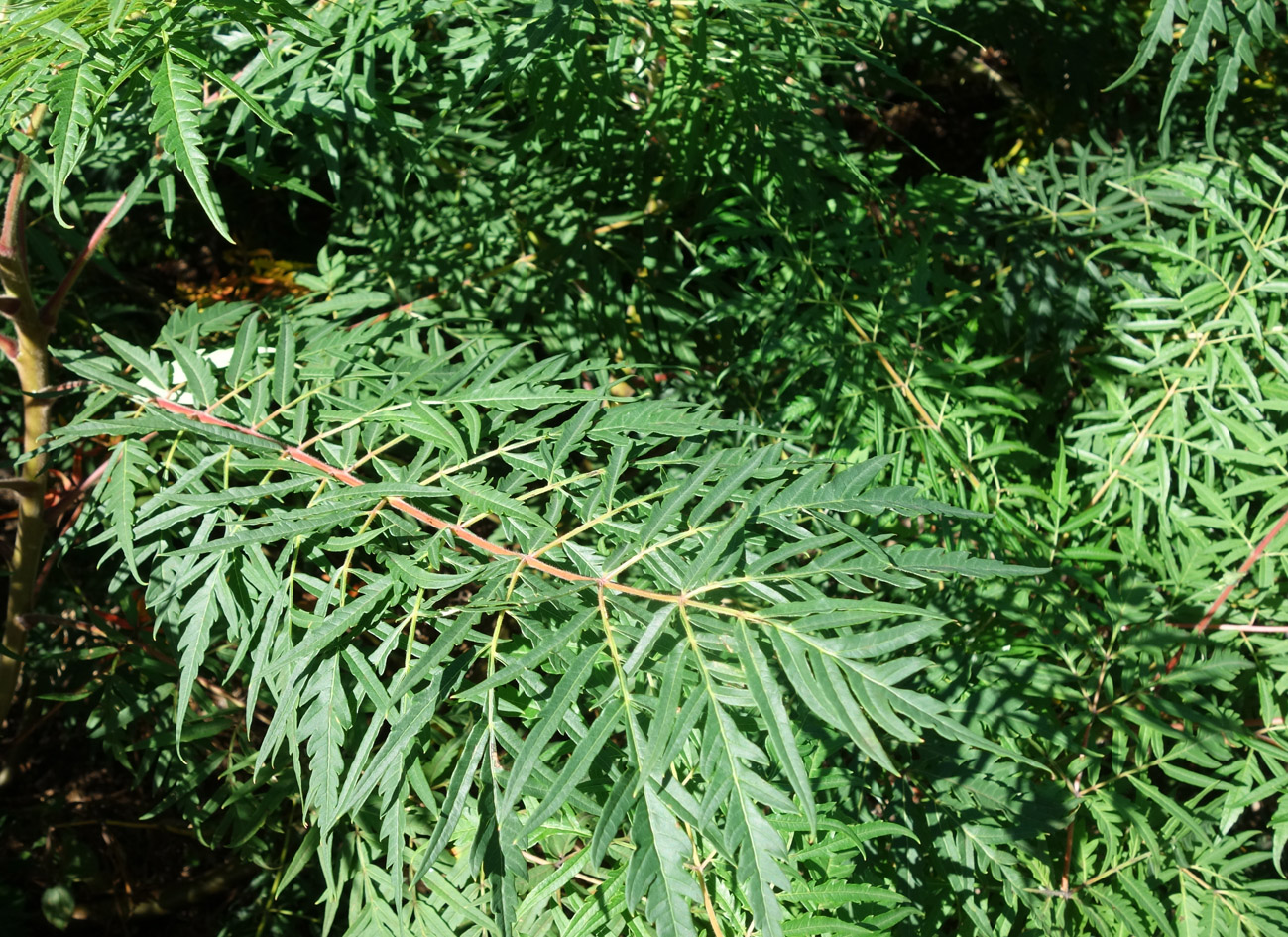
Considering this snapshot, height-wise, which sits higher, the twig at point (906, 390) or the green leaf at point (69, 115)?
the green leaf at point (69, 115)

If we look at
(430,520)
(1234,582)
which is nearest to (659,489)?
(430,520)

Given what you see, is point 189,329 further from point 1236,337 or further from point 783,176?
point 1236,337

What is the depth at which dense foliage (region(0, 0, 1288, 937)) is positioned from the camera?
1.98 ft

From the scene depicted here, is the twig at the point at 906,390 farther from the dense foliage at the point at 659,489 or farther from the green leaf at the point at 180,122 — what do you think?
the green leaf at the point at 180,122

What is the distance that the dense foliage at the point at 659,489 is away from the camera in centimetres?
60

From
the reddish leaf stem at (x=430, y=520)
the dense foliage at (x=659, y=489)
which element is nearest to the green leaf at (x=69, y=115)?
the dense foliage at (x=659, y=489)

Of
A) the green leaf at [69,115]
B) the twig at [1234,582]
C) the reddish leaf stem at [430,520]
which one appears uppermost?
the green leaf at [69,115]

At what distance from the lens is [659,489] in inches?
30.5

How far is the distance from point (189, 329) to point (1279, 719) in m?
1.20

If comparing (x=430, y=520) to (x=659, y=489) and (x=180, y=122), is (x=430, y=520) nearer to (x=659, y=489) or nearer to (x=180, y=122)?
(x=659, y=489)

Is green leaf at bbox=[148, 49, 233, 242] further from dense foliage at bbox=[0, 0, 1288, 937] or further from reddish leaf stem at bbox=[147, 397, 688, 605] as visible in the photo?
reddish leaf stem at bbox=[147, 397, 688, 605]

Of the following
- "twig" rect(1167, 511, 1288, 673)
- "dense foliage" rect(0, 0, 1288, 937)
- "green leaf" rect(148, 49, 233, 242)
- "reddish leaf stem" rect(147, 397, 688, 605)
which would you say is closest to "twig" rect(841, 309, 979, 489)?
"dense foliage" rect(0, 0, 1288, 937)

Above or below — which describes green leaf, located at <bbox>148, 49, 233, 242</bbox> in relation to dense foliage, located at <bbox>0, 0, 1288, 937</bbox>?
above

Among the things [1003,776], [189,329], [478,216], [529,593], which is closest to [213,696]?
[189,329]
